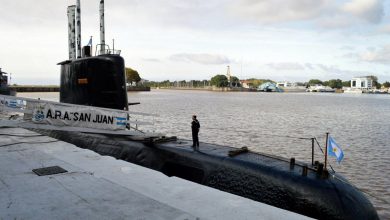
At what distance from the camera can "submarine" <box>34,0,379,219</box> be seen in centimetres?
716

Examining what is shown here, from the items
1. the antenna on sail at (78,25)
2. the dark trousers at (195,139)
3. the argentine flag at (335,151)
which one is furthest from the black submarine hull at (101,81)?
the argentine flag at (335,151)

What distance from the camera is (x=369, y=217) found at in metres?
7.00

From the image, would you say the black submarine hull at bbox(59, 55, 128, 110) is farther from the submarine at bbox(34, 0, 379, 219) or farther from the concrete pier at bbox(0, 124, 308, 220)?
the concrete pier at bbox(0, 124, 308, 220)

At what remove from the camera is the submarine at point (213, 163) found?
23.5ft

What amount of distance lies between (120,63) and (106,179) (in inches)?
275

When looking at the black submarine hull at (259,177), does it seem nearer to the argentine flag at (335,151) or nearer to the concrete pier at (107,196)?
the argentine flag at (335,151)

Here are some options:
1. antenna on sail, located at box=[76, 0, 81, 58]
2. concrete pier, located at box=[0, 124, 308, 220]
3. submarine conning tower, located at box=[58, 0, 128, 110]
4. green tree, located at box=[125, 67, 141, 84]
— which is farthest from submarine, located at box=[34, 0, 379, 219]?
green tree, located at box=[125, 67, 141, 84]

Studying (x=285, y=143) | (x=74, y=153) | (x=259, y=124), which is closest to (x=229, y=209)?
(x=74, y=153)

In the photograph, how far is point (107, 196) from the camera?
19.2 feet

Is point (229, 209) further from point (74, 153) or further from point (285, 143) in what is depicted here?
point (285, 143)

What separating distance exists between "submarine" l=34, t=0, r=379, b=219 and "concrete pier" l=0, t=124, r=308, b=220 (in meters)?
1.82

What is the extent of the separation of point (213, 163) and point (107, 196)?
3.78 meters

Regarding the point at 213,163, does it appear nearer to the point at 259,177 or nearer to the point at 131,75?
the point at 259,177

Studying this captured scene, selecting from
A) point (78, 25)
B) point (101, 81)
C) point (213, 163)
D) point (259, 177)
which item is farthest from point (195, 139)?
point (78, 25)
